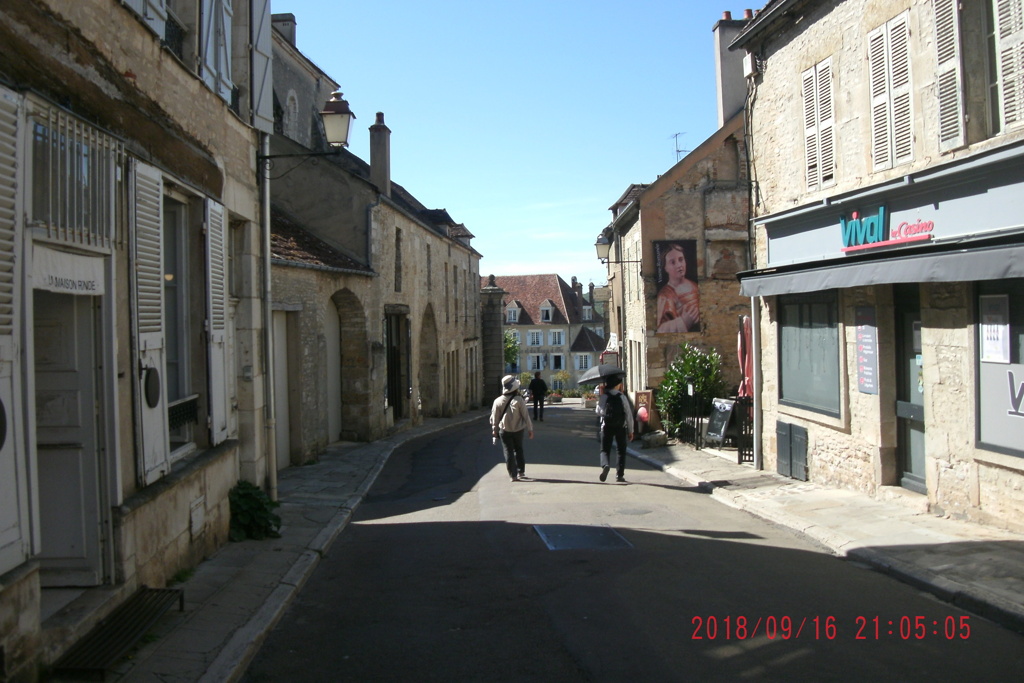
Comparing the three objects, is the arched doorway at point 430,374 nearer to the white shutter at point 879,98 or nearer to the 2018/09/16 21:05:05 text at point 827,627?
the white shutter at point 879,98

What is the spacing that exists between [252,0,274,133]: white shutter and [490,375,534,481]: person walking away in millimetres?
4878

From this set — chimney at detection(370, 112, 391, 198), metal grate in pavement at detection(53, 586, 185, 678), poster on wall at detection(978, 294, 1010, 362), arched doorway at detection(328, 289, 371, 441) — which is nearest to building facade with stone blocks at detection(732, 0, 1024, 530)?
poster on wall at detection(978, 294, 1010, 362)

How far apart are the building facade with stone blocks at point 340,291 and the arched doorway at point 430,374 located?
0.04 m

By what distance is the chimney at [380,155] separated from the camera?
23.1 meters

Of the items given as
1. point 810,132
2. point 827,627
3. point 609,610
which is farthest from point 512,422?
point 827,627

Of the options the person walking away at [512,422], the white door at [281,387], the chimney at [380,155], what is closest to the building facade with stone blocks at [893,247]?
the person walking away at [512,422]

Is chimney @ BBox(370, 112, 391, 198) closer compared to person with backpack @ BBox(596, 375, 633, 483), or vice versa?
person with backpack @ BBox(596, 375, 633, 483)

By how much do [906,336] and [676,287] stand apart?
12619 mm

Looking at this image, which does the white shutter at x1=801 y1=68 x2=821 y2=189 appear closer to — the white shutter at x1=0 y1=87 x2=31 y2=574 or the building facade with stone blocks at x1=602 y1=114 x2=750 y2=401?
the white shutter at x1=0 y1=87 x2=31 y2=574

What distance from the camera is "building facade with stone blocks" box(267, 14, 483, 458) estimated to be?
15359mm

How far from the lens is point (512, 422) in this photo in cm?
1241

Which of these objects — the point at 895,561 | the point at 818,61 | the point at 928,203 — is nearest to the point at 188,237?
the point at 895,561

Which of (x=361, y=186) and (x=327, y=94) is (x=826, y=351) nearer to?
(x=361, y=186)

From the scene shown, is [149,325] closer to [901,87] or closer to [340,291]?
[901,87]
